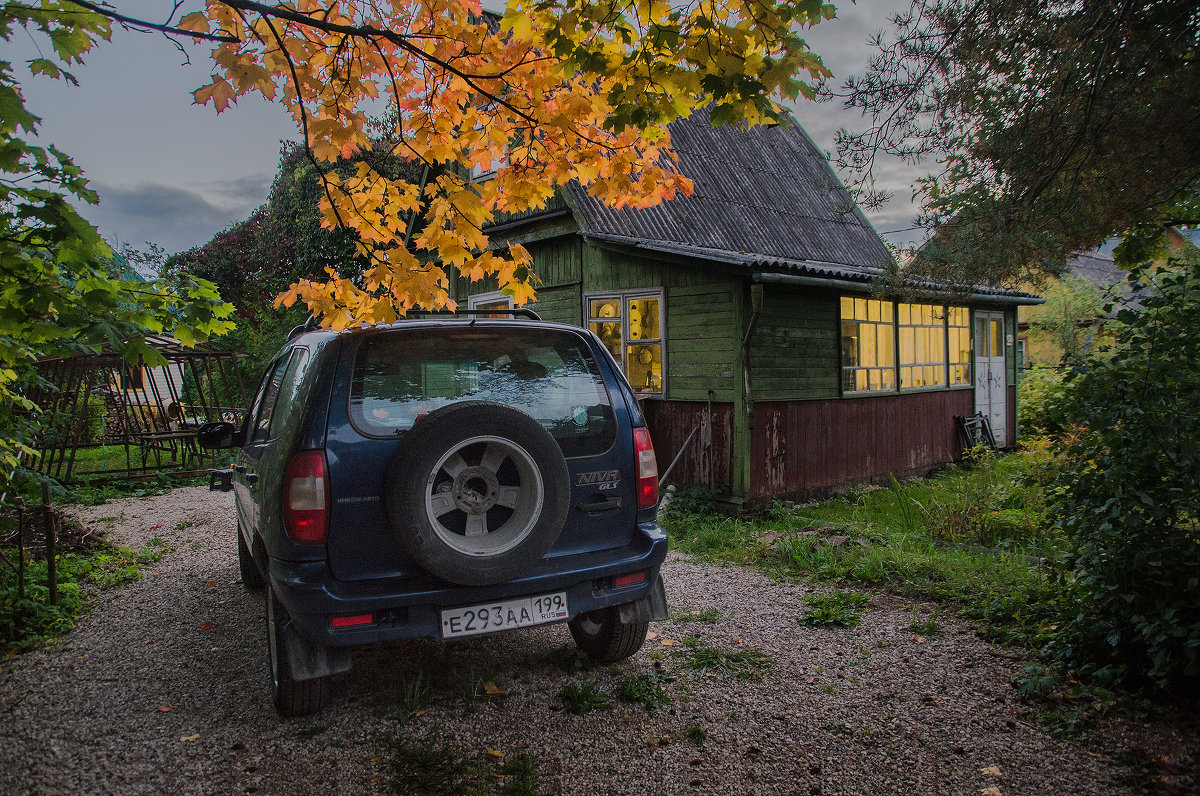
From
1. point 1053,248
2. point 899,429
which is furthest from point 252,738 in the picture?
point 899,429

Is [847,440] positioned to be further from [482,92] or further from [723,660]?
[482,92]

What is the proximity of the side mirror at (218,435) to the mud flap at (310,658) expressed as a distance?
2.06 meters

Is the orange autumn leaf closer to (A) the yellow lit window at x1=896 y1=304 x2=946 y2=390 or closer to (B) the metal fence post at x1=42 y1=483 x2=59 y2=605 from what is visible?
(B) the metal fence post at x1=42 y1=483 x2=59 y2=605

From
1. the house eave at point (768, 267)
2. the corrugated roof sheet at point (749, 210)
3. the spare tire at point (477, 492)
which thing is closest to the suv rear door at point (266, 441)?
the spare tire at point (477, 492)

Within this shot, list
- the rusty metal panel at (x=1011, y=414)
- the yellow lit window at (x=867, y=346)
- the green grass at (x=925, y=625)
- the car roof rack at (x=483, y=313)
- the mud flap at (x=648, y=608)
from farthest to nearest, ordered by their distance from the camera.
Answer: the rusty metal panel at (x=1011, y=414)
the yellow lit window at (x=867, y=346)
the green grass at (x=925, y=625)
the car roof rack at (x=483, y=313)
the mud flap at (x=648, y=608)

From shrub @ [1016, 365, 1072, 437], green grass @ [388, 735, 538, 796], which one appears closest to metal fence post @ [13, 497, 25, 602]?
green grass @ [388, 735, 538, 796]

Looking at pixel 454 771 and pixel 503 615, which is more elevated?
pixel 503 615

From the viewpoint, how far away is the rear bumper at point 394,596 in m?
2.91

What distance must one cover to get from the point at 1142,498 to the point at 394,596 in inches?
131

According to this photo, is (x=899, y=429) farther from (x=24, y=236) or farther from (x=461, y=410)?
(x=24, y=236)

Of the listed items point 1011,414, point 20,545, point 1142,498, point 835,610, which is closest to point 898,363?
point 1011,414

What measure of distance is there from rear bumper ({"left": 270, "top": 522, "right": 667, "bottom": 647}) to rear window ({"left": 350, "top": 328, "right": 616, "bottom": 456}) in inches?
22.6

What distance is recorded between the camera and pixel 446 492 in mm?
3061

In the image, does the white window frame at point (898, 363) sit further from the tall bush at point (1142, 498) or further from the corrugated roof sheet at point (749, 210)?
the tall bush at point (1142, 498)
